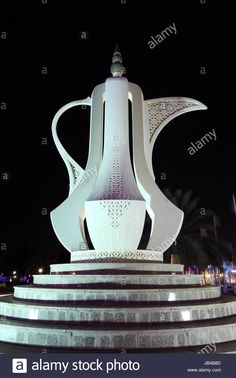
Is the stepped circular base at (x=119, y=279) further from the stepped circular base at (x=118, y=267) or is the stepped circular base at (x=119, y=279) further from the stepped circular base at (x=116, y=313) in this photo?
the stepped circular base at (x=116, y=313)

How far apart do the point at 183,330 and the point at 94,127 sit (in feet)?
30.8

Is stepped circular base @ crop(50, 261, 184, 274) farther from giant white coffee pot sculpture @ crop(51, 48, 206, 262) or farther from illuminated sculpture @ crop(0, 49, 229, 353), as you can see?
giant white coffee pot sculpture @ crop(51, 48, 206, 262)

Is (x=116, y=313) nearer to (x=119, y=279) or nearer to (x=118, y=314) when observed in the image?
(x=118, y=314)

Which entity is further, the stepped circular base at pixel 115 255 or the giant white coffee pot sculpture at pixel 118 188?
the giant white coffee pot sculpture at pixel 118 188

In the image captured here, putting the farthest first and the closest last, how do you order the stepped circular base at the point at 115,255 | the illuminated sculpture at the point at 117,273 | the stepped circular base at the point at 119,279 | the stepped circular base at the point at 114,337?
1. the stepped circular base at the point at 115,255
2. the stepped circular base at the point at 119,279
3. the illuminated sculpture at the point at 117,273
4. the stepped circular base at the point at 114,337

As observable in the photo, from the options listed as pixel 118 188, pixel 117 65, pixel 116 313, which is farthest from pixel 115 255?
pixel 117 65

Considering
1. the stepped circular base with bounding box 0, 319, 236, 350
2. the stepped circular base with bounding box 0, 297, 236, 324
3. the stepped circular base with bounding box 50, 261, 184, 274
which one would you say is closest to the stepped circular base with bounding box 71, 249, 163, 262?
the stepped circular base with bounding box 50, 261, 184, 274

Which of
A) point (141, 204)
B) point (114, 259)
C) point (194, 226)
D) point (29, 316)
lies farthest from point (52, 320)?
point (194, 226)

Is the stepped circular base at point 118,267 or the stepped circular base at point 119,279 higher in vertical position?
the stepped circular base at point 118,267

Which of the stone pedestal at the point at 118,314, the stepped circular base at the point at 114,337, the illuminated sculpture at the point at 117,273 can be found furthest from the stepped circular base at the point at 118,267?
the stepped circular base at the point at 114,337

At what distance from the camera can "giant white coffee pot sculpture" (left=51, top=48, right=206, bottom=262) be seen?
13086mm

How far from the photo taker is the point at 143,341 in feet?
24.4

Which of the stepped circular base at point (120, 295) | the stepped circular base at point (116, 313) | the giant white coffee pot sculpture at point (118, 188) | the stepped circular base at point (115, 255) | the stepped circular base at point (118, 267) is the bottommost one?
the stepped circular base at point (116, 313)

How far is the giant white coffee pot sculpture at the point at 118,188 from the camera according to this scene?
42.9 ft
